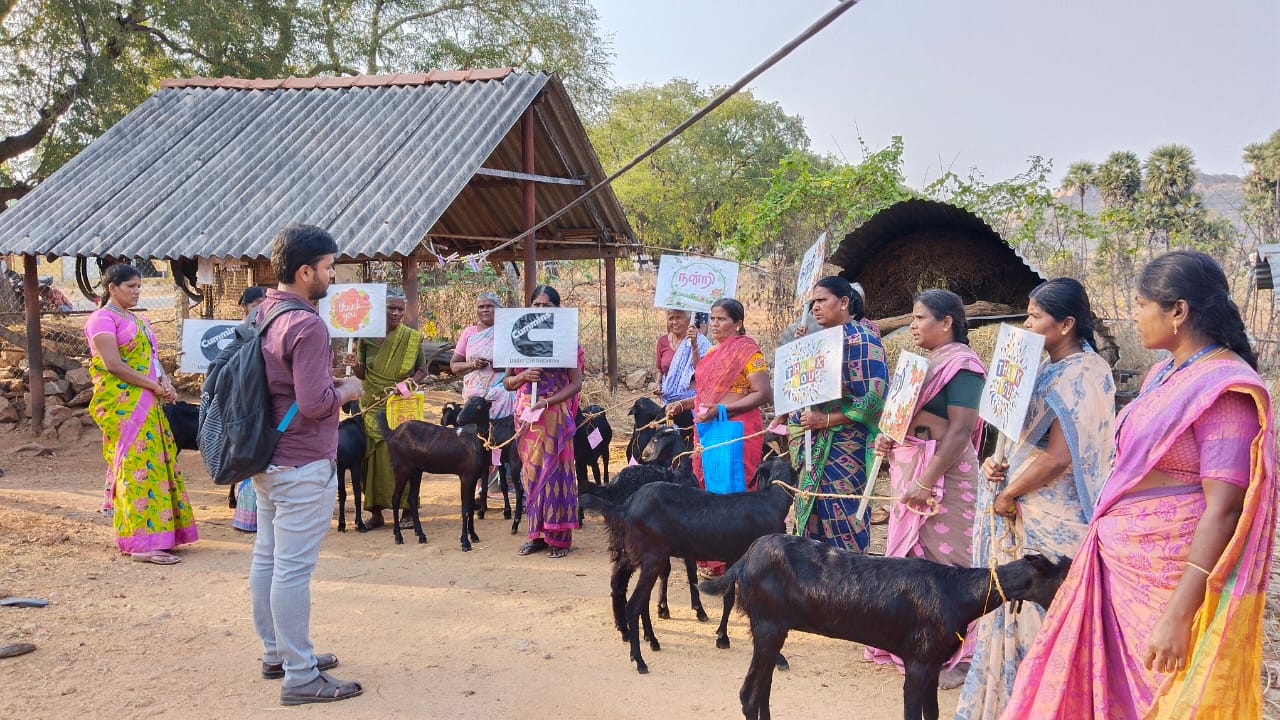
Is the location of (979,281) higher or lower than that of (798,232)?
lower

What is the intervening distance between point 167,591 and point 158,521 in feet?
3.04

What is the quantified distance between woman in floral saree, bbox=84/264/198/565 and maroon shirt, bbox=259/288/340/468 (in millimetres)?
3113

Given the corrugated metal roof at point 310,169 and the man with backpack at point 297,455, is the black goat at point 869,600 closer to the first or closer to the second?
the man with backpack at point 297,455

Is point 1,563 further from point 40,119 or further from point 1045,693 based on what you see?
point 40,119

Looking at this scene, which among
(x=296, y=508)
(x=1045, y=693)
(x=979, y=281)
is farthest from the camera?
(x=979, y=281)

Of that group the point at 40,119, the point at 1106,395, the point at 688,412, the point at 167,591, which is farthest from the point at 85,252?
the point at 1106,395

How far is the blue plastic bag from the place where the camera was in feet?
18.4

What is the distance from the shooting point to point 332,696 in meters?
4.18

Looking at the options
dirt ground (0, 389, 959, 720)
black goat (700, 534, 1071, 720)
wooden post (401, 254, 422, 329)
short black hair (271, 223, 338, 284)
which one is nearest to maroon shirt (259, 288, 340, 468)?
short black hair (271, 223, 338, 284)

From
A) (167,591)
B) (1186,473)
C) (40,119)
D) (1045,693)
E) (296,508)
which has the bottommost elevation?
(167,591)

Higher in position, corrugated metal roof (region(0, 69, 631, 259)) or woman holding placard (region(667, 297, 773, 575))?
corrugated metal roof (region(0, 69, 631, 259))

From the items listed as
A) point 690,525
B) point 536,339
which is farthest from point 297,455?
point 536,339

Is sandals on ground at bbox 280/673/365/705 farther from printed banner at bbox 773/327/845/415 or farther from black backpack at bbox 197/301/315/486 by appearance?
printed banner at bbox 773/327/845/415

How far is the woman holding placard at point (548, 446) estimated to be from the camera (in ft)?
21.3
